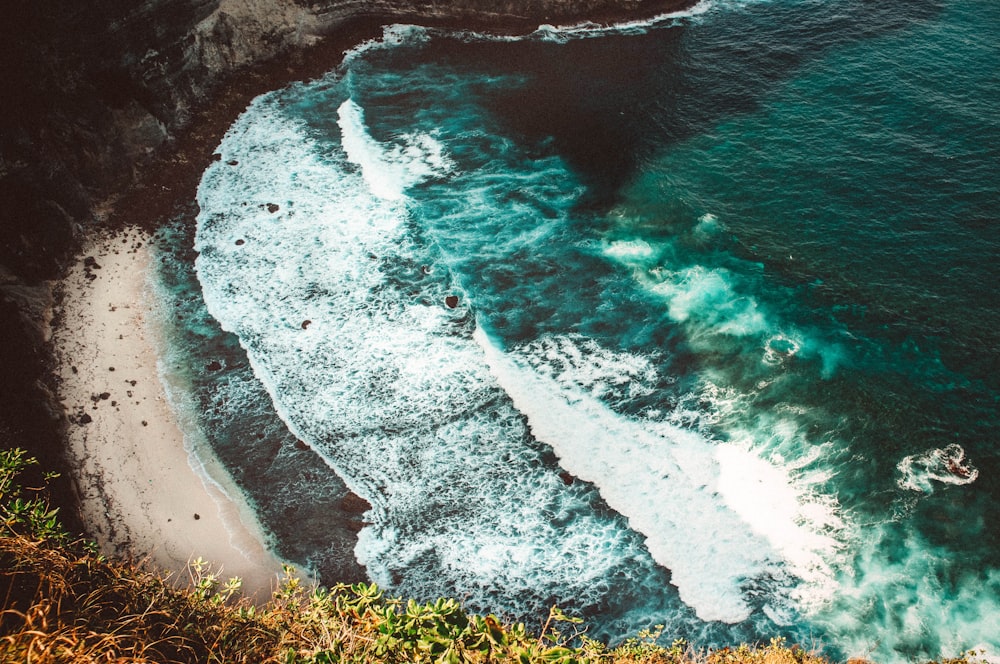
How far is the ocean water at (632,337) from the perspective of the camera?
16797 millimetres

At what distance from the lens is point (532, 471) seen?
1873 centimetres

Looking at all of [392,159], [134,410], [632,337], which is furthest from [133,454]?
[392,159]

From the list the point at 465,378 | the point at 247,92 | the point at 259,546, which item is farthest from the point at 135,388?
the point at 247,92

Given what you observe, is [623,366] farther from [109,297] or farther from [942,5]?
[942,5]

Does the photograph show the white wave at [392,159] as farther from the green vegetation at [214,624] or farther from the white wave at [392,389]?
the green vegetation at [214,624]

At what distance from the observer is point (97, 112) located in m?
→ 25.3

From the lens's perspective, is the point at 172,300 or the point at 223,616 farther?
the point at 172,300

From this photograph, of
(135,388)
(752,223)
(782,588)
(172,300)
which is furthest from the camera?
(752,223)

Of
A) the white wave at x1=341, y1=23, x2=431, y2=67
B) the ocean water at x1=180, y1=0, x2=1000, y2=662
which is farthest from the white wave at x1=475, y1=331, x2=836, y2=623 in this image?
the white wave at x1=341, y1=23, x2=431, y2=67

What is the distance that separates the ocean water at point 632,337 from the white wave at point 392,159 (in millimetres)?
196

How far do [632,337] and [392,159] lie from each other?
1653cm

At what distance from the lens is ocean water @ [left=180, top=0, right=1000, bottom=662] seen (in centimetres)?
1680

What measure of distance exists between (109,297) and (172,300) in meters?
2.34

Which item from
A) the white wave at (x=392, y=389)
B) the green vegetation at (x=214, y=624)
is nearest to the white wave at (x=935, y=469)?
the white wave at (x=392, y=389)
